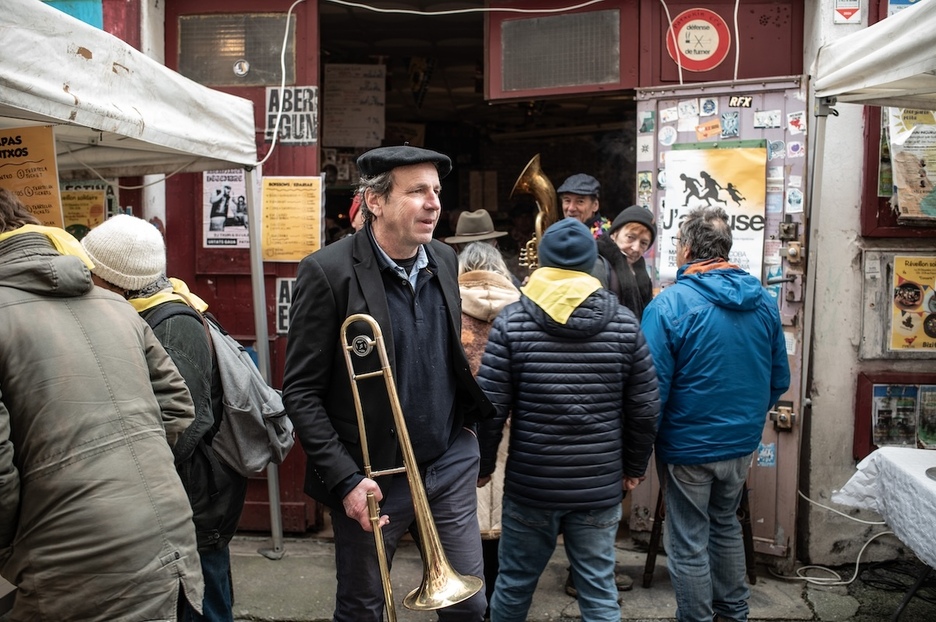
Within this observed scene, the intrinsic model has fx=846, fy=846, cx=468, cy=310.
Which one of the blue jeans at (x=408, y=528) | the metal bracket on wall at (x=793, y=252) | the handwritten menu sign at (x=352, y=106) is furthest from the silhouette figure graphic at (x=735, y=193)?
the handwritten menu sign at (x=352, y=106)

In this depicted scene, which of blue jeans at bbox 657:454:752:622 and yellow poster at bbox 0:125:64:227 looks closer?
yellow poster at bbox 0:125:64:227

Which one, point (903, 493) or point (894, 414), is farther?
point (894, 414)

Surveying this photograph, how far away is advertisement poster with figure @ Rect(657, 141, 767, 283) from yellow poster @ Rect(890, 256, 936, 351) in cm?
81

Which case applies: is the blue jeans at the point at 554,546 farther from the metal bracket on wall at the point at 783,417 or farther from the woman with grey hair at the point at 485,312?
the metal bracket on wall at the point at 783,417

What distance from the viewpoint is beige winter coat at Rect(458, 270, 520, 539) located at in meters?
4.00

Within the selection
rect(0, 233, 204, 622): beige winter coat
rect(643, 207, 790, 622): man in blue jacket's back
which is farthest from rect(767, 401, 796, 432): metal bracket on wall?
rect(0, 233, 204, 622): beige winter coat

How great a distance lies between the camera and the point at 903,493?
3590 millimetres

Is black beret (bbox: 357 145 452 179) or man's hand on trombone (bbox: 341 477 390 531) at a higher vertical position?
black beret (bbox: 357 145 452 179)

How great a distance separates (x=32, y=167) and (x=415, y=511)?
77.9 inches

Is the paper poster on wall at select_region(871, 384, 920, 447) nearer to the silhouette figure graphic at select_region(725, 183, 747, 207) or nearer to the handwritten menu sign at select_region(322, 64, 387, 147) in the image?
the silhouette figure graphic at select_region(725, 183, 747, 207)

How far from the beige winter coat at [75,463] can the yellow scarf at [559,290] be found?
149 centimetres

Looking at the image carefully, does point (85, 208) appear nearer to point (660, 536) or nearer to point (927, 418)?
point (660, 536)

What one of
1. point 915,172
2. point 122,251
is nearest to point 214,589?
point 122,251

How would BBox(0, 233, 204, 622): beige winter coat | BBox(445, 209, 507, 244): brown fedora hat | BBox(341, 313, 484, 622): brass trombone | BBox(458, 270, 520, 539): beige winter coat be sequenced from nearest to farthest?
BBox(0, 233, 204, 622): beige winter coat, BBox(341, 313, 484, 622): brass trombone, BBox(458, 270, 520, 539): beige winter coat, BBox(445, 209, 507, 244): brown fedora hat
